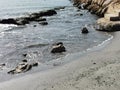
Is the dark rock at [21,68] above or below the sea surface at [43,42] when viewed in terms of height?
above

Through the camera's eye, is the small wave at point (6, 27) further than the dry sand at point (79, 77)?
Yes

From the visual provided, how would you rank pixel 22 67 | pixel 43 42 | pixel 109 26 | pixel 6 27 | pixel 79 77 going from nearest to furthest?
1. pixel 79 77
2. pixel 22 67
3. pixel 43 42
4. pixel 109 26
5. pixel 6 27

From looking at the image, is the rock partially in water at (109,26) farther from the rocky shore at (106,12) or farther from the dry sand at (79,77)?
the dry sand at (79,77)

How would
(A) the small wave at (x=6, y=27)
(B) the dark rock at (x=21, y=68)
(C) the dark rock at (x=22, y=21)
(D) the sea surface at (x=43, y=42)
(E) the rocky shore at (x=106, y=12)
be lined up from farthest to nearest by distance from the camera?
1. (C) the dark rock at (x=22, y=21)
2. (A) the small wave at (x=6, y=27)
3. (E) the rocky shore at (x=106, y=12)
4. (D) the sea surface at (x=43, y=42)
5. (B) the dark rock at (x=21, y=68)

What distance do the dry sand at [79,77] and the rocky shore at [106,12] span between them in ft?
47.1

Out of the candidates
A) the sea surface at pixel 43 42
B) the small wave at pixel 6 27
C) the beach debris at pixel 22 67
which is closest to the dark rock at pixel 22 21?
the small wave at pixel 6 27

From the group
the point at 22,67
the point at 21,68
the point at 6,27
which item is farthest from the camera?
the point at 6,27

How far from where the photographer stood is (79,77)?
88.7ft

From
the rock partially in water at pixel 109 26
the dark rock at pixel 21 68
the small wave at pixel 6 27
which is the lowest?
the small wave at pixel 6 27

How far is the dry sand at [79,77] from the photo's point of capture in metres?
25.3

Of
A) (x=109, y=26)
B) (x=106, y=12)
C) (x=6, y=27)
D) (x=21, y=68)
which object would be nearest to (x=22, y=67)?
(x=21, y=68)

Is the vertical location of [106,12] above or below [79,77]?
above

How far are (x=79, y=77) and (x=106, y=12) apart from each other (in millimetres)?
34714

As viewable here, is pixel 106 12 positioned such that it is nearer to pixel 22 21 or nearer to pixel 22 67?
pixel 22 21
